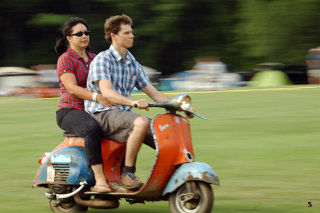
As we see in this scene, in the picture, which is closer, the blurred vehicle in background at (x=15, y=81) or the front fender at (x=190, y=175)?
the front fender at (x=190, y=175)

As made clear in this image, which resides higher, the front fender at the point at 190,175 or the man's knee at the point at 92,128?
the man's knee at the point at 92,128

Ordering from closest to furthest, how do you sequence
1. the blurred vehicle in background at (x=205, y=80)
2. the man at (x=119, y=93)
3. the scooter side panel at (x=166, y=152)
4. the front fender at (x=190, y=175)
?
1. the front fender at (x=190, y=175)
2. the scooter side panel at (x=166, y=152)
3. the man at (x=119, y=93)
4. the blurred vehicle in background at (x=205, y=80)

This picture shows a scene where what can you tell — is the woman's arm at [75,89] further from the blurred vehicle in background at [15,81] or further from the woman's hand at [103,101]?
the blurred vehicle in background at [15,81]

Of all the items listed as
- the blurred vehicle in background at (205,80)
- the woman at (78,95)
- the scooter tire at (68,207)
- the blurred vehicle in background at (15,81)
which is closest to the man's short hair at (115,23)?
the woman at (78,95)

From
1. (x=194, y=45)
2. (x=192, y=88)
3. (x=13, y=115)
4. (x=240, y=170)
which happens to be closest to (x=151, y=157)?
(x=240, y=170)

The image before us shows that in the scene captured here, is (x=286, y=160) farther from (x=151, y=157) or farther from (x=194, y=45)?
(x=194, y=45)

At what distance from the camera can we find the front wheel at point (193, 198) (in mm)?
4758

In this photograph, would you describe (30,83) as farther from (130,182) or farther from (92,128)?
(130,182)

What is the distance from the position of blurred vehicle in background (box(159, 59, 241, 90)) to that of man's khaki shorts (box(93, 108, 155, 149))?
15.5 meters

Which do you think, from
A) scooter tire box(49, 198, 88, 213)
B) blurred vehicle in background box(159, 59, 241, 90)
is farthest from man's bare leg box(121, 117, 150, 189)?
blurred vehicle in background box(159, 59, 241, 90)

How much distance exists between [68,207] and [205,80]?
16.1 meters

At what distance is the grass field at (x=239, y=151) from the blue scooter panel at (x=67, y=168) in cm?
34

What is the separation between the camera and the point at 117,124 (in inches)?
200

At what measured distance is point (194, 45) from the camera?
34.4 meters
